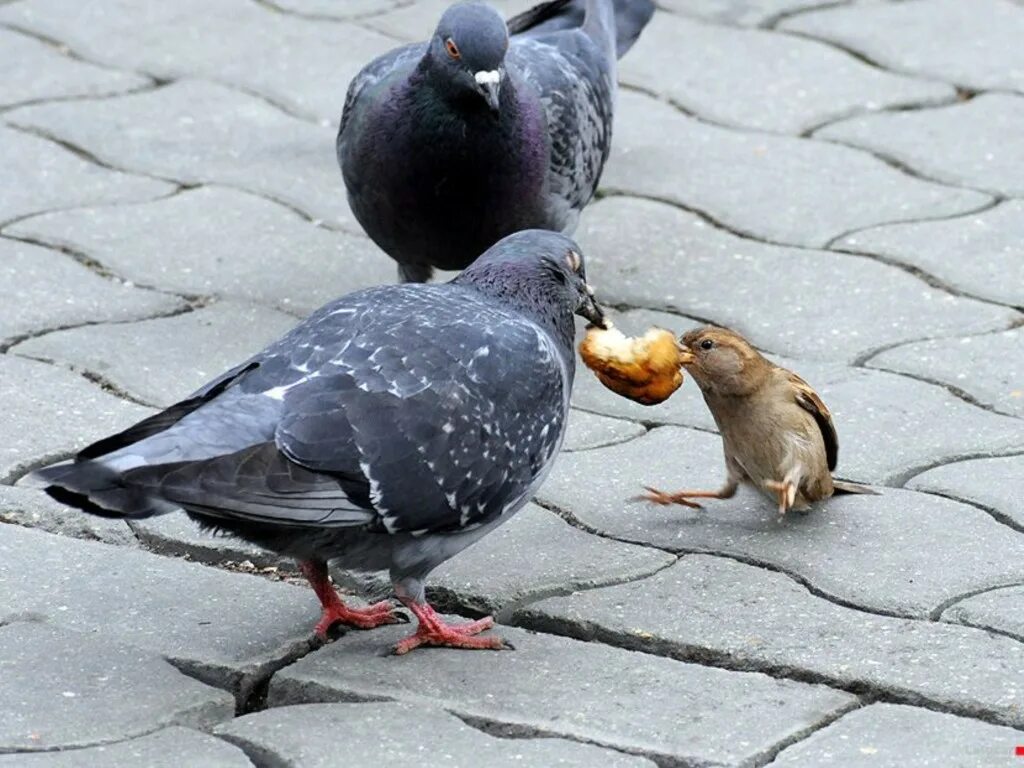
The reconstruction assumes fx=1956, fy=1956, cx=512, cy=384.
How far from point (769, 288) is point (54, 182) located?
2.09 m

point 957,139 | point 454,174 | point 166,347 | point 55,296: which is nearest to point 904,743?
point 454,174

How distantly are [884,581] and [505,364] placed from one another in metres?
0.84

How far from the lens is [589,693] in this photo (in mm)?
3238

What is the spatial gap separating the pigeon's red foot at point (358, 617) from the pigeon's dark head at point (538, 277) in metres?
0.62

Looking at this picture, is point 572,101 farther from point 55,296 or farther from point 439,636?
point 439,636

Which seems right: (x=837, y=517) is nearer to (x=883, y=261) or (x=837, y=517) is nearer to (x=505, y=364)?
(x=505, y=364)

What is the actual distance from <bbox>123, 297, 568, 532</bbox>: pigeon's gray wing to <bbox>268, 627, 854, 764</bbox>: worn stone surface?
257mm

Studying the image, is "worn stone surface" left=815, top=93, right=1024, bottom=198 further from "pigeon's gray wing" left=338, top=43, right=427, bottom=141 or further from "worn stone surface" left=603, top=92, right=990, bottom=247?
"pigeon's gray wing" left=338, top=43, right=427, bottom=141

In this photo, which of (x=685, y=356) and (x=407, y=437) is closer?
(x=407, y=437)

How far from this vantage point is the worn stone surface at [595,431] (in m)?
4.32

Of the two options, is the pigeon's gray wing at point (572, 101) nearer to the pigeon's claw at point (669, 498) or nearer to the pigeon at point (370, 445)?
the pigeon's claw at point (669, 498)

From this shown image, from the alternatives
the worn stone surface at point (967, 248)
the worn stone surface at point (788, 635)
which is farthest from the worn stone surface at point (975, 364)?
the worn stone surface at point (788, 635)

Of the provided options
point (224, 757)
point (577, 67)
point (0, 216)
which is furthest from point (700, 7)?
point (224, 757)

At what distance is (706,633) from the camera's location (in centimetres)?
346
